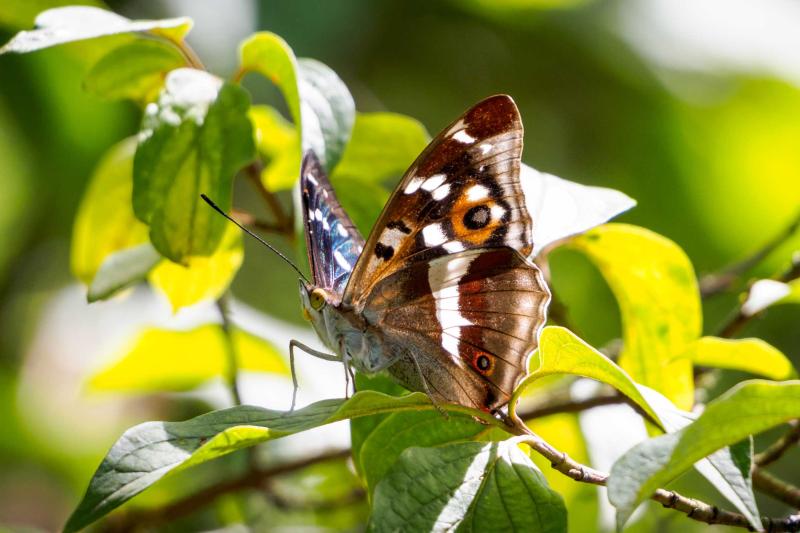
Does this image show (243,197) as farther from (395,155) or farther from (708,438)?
(708,438)

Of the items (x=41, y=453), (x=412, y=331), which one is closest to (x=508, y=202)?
(x=412, y=331)

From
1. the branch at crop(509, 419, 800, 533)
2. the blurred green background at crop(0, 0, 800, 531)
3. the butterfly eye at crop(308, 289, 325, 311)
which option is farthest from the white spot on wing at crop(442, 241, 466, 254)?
the blurred green background at crop(0, 0, 800, 531)

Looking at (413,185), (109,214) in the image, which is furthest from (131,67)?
(413,185)

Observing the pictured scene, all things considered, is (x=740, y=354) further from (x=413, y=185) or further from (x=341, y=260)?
(x=341, y=260)

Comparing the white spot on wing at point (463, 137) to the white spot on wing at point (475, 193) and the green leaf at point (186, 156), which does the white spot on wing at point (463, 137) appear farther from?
the green leaf at point (186, 156)

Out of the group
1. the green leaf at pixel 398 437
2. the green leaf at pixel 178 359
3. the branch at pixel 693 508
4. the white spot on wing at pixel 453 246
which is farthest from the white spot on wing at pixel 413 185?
the green leaf at pixel 178 359

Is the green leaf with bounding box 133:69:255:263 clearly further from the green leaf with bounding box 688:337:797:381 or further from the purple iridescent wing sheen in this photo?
the green leaf with bounding box 688:337:797:381
